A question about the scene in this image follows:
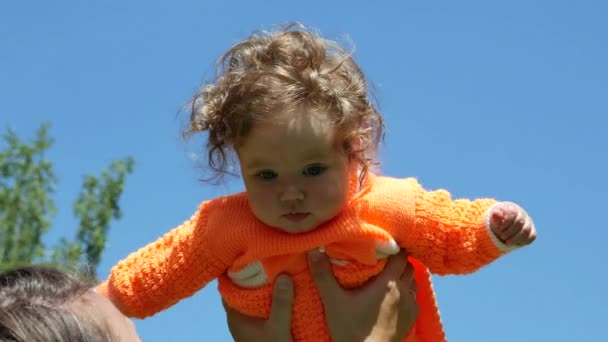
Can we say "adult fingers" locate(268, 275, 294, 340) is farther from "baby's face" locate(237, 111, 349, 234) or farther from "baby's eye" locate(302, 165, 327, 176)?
"baby's eye" locate(302, 165, 327, 176)

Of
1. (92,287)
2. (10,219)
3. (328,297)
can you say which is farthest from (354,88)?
(10,219)

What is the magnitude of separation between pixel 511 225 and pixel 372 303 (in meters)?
0.63

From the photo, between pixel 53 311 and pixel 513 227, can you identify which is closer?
pixel 53 311

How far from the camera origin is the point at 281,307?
393 cm

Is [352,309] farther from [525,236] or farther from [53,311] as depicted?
[53,311]

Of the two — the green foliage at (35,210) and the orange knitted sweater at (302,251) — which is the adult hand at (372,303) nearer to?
the orange knitted sweater at (302,251)

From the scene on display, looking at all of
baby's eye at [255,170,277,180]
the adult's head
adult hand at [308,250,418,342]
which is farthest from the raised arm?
the adult's head

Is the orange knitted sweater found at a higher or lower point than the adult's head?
higher

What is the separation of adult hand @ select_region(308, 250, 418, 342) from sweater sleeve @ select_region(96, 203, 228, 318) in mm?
408

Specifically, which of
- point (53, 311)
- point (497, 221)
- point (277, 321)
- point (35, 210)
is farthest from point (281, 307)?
point (35, 210)

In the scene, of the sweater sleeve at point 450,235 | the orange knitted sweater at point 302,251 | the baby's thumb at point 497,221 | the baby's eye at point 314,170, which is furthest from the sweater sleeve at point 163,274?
the baby's thumb at point 497,221

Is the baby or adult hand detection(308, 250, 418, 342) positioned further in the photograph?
adult hand detection(308, 250, 418, 342)

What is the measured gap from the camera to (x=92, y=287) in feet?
9.07

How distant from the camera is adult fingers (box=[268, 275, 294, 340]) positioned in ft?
12.9
